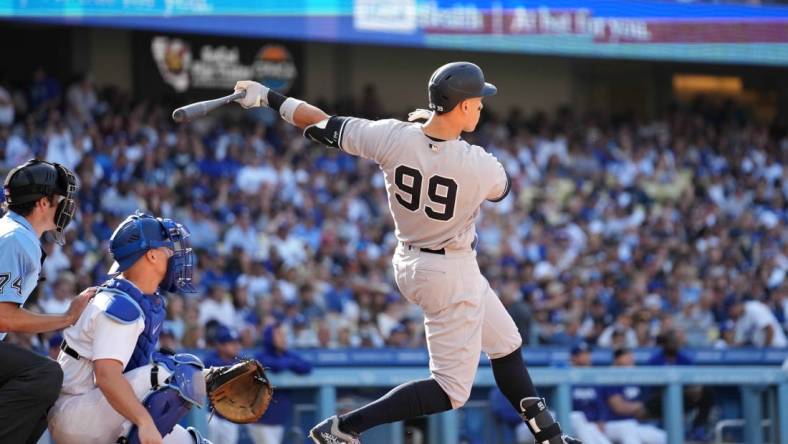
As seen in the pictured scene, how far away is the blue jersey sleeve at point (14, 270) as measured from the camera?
4.50 meters

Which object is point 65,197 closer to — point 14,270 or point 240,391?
point 14,270

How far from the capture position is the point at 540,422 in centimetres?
519

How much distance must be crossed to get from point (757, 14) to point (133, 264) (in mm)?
16488

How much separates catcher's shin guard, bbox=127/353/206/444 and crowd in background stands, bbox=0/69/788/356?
4837 millimetres

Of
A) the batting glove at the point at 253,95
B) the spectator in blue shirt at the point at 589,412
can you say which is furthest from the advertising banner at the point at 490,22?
the batting glove at the point at 253,95

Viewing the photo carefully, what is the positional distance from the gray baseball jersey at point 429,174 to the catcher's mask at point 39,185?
1.05 metres

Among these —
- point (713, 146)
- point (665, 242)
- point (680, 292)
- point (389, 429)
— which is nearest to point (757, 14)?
point (713, 146)

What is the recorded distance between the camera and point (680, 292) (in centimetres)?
1488

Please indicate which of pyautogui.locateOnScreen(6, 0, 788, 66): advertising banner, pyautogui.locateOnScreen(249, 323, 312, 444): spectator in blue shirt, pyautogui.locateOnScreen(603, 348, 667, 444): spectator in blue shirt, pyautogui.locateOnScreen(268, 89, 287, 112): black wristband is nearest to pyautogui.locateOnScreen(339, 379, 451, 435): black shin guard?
pyautogui.locateOnScreen(268, 89, 287, 112): black wristband

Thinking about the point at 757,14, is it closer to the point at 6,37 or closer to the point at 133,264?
the point at 6,37

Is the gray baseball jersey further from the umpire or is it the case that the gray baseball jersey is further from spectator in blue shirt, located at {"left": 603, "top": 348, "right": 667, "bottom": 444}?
spectator in blue shirt, located at {"left": 603, "top": 348, "right": 667, "bottom": 444}

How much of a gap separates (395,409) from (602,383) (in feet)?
12.8

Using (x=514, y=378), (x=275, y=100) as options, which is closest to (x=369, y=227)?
(x=514, y=378)

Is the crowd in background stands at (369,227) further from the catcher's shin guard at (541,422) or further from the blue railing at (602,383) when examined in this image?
the catcher's shin guard at (541,422)
